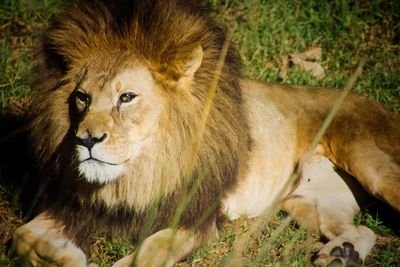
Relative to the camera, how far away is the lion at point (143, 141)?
3.24m

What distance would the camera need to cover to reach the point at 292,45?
6.07 meters

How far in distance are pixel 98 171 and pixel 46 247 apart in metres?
0.71

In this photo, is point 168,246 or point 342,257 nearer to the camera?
point 168,246

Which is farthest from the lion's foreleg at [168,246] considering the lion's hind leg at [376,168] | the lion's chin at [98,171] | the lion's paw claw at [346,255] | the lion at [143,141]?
the lion's hind leg at [376,168]

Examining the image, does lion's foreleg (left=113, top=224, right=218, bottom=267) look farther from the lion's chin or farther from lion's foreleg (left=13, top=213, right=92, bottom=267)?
the lion's chin

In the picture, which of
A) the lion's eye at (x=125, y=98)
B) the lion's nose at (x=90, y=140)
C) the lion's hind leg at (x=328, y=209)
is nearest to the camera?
the lion's nose at (x=90, y=140)

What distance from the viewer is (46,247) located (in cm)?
349

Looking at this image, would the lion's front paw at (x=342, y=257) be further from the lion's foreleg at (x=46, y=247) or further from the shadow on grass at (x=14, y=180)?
the shadow on grass at (x=14, y=180)

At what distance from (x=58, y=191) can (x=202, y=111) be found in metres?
1.02

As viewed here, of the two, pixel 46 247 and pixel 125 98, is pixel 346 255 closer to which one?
pixel 125 98

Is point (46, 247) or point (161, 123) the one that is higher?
point (161, 123)

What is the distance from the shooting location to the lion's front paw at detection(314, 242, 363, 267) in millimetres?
3703

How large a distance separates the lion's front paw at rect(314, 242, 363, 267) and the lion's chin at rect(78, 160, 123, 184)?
1.45m

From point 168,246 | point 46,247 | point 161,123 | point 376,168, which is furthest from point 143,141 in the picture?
point 376,168
